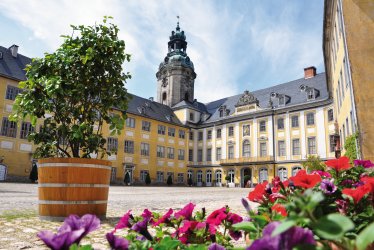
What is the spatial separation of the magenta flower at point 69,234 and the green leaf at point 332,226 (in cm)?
54

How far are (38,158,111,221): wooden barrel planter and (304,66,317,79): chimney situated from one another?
118 feet

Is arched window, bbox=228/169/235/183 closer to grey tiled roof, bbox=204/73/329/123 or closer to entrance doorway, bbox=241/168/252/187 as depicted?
entrance doorway, bbox=241/168/252/187

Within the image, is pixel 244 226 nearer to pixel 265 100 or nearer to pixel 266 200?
pixel 266 200

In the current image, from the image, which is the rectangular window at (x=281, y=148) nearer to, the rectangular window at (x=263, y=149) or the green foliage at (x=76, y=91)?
the rectangular window at (x=263, y=149)

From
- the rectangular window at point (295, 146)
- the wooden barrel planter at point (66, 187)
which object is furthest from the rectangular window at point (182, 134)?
the wooden barrel planter at point (66, 187)

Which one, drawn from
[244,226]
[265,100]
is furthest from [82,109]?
[265,100]

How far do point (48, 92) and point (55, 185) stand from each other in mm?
1497

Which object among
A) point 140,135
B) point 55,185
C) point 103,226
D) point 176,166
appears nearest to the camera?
point 103,226

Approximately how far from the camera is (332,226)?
0.56 meters

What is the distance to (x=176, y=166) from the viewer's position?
39719mm

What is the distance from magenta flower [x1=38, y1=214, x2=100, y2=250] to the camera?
0.69 m

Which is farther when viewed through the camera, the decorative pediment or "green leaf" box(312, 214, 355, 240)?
the decorative pediment

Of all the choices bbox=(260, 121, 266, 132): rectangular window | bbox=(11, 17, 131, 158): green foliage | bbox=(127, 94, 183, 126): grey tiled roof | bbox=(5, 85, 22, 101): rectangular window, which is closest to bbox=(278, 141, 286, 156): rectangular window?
bbox=(260, 121, 266, 132): rectangular window

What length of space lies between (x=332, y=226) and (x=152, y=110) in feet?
128
